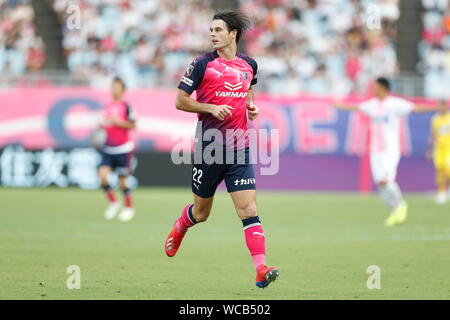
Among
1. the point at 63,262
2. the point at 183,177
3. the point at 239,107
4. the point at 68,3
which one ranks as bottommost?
the point at 63,262

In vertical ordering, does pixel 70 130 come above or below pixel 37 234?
above

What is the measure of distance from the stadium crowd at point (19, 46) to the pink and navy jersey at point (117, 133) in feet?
29.4

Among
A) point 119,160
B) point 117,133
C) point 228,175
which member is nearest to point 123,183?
point 119,160

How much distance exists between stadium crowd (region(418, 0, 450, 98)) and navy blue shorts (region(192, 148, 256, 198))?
1745cm

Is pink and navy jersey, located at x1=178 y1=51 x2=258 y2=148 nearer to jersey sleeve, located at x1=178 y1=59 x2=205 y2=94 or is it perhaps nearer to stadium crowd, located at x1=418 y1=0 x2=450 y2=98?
jersey sleeve, located at x1=178 y1=59 x2=205 y2=94

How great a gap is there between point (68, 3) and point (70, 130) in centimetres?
506

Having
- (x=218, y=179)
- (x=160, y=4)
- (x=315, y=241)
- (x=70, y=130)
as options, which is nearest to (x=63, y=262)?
(x=218, y=179)

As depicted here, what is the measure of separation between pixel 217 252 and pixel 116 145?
615 centimetres

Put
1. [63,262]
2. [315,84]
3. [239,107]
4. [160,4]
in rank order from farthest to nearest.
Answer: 1. [160,4]
2. [315,84]
3. [63,262]
4. [239,107]

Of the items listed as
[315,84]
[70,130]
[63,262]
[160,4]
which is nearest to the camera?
[63,262]

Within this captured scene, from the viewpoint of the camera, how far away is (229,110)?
9219 mm

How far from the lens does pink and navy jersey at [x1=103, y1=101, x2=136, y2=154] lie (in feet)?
59.3

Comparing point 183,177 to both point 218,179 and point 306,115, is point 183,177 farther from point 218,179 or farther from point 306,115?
point 218,179

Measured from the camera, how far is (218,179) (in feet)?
31.5
